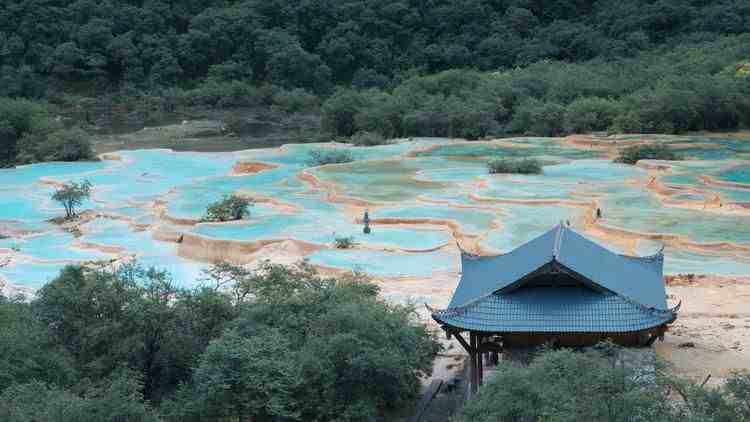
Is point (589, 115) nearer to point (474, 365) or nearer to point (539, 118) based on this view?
point (539, 118)

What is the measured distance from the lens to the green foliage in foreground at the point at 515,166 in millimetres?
30984

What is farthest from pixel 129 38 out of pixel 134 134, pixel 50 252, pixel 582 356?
pixel 582 356

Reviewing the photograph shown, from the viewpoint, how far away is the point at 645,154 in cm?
3281

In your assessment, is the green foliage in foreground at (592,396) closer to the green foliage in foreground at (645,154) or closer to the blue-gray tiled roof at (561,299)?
the blue-gray tiled roof at (561,299)

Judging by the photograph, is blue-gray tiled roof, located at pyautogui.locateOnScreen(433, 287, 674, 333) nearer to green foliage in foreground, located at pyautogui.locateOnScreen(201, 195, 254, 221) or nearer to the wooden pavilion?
the wooden pavilion

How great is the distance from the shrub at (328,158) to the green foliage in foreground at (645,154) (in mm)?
9084

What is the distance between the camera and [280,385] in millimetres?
12164

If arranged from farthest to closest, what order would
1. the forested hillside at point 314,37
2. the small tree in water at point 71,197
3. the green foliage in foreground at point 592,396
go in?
the forested hillside at point 314,37, the small tree in water at point 71,197, the green foliage in foreground at point 592,396

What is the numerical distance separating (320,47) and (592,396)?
51.0 meters

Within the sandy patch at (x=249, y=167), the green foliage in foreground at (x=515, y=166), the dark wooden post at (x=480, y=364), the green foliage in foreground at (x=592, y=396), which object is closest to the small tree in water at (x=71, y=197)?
the sandy patch at (x=249, y=167)

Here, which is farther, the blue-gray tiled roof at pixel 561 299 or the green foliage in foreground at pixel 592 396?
A: the blue-gray tiled roof at pixel 561 299

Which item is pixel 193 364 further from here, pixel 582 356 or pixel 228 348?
pixel 582 356

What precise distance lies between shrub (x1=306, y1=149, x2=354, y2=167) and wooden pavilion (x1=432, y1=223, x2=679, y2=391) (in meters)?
22.5

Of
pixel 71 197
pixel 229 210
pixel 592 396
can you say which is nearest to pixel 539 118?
pixel 229 210
